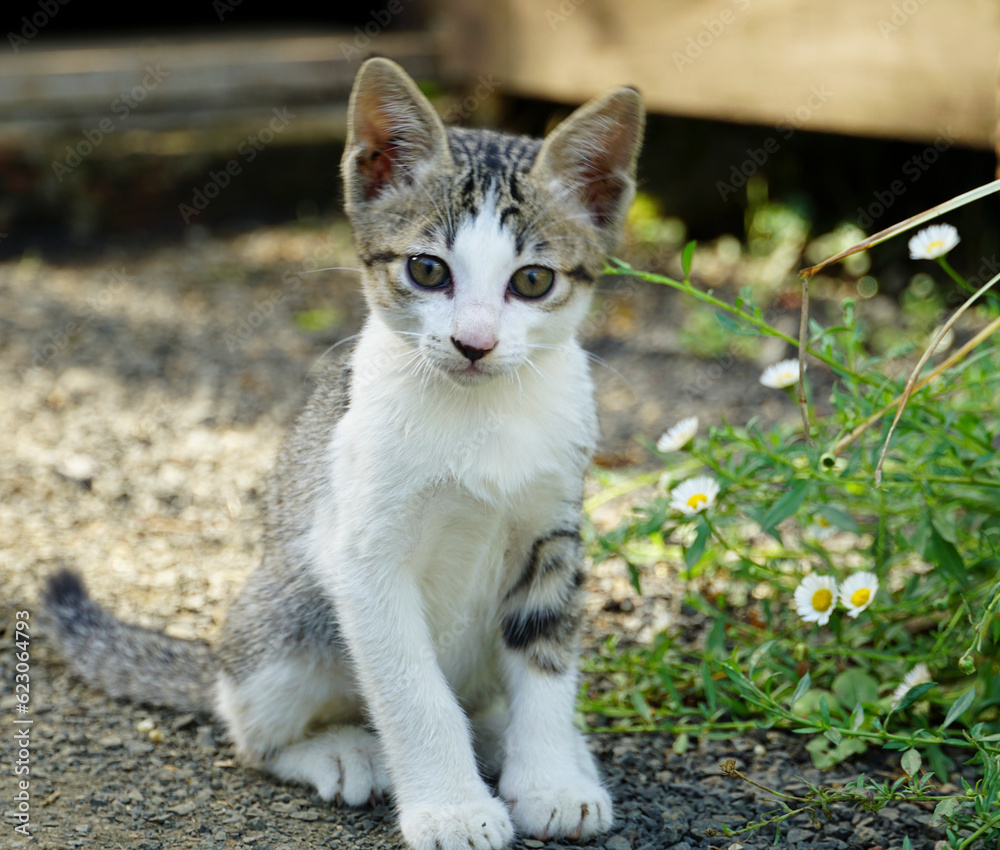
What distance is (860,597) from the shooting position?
2496 mm

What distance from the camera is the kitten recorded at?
2.29m

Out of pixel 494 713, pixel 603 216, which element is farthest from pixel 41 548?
pixel 603 216

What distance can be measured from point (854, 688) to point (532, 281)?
1.37m

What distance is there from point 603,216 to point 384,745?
4.41ft

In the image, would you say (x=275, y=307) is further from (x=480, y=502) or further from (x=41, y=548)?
(x=480, y=502)

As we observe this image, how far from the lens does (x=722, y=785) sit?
8.41ft

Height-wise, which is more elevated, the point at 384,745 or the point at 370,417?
the point at 370,417

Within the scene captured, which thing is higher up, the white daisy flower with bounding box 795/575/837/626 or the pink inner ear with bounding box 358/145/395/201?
the pink inner ear with bounding box 358/145/395/201
